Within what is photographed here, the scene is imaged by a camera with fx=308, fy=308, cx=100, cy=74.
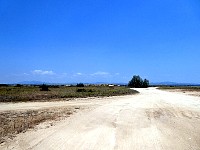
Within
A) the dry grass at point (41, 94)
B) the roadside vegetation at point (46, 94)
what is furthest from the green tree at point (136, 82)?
the dry grass at point (41, 94)

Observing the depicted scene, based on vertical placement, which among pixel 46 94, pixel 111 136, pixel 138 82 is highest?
pixel 138 82

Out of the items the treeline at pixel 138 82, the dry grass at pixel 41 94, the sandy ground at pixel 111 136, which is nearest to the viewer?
the sandy ground at pixel 111 136

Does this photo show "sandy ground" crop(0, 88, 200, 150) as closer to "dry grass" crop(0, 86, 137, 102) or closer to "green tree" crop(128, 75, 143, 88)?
"dry grass" crop(0, 86, 137, 102)

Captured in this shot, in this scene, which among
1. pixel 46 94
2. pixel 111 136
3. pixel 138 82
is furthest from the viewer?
pixel 138 82

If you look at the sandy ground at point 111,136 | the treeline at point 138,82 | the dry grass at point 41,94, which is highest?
the treeline at point 138,82

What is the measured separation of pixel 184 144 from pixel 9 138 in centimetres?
668

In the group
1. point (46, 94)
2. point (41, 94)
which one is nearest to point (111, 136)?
point (41, 94)

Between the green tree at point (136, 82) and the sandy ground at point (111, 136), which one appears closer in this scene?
the sandy ground at point (111, 136)

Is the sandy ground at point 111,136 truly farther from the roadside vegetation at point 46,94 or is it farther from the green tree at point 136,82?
the green tree at point 136,82

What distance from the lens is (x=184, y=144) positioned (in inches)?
444

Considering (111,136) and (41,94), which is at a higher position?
(41,94)

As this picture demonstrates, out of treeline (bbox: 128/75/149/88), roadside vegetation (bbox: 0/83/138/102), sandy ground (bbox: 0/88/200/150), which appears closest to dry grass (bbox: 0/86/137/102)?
roadside vegetation (bbox: 0/83/138/102)

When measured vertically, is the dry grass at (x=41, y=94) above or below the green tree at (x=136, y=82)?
below

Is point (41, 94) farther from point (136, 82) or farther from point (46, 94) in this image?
point (136, 82)
